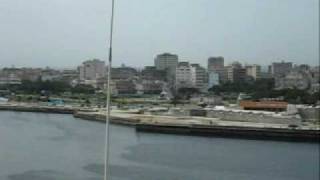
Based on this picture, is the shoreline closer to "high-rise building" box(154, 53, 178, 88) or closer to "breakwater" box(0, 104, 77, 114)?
"breakwater" box(0, 104, 77, 114)

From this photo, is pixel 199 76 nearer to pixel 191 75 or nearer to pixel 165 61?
pixel 191 75

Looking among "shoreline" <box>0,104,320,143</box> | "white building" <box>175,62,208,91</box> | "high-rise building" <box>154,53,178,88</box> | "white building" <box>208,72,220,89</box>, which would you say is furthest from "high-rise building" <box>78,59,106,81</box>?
"shoreline" <box>0,104,320,143</box>

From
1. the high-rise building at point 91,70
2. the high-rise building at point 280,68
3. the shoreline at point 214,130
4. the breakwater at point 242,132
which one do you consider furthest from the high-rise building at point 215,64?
the breakwater at point 242,132

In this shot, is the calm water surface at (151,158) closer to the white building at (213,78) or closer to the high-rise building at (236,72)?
the high-rise building at (236,72)

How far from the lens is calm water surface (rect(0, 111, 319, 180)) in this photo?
14.5 feet

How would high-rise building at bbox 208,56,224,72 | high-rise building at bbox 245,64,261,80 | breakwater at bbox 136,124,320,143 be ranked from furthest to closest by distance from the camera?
high-rise building at bbox 208,56,224,72 < high-rise building at bbox 245,64,261,80 < breakwater at bbox 136,124,320,143

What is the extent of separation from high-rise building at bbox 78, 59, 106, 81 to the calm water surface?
1517cm

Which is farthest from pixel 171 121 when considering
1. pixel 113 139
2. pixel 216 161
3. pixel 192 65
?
pixel 192 65

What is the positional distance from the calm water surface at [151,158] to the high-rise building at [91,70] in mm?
15173

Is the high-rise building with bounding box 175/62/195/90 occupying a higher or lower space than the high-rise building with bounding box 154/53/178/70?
lower

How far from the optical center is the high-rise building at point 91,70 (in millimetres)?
23327

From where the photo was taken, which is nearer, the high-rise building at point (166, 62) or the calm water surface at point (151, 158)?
the calm water surface at point (151, 158)

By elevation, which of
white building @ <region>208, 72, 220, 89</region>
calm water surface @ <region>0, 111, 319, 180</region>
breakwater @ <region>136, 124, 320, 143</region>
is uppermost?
white building @ <region>208, 72, 220, 89</region>

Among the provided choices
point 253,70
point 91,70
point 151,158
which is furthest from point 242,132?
point 91,70
